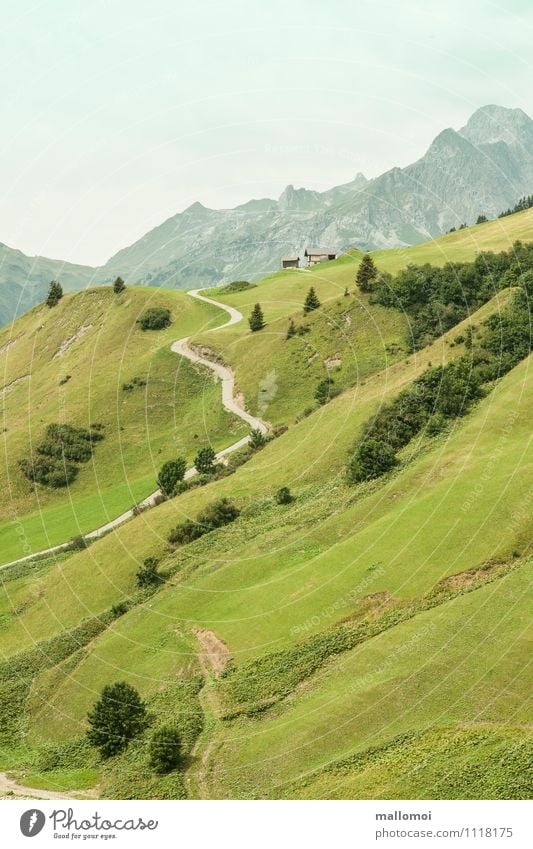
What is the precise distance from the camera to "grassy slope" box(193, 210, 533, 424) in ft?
388

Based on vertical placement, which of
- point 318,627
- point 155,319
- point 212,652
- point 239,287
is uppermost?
point 239,287

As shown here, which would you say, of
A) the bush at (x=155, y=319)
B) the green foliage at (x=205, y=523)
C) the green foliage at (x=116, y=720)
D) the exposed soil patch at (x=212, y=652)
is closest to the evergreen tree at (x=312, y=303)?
the bush at (x=155, y=319)

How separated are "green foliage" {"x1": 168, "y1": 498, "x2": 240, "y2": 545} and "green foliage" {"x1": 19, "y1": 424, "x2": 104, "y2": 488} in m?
48.7

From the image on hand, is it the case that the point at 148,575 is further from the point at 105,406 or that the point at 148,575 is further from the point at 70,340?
the point at 70,340

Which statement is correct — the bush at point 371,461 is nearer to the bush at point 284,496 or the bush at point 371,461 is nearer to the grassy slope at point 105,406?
the bush at point 284,496

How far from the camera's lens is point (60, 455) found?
120 metres

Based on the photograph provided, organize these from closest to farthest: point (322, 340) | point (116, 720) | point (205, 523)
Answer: point (116, 720) → point (205, 523) → point (322, 340)

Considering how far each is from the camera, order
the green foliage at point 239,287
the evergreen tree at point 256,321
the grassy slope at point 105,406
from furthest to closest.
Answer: the green foliage at point 239,287 → the evergreen tree at point 256,321 → the grassy slope at point 105,406

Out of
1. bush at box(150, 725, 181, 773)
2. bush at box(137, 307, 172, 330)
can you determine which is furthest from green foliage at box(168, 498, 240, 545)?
bush at box(137, 307, 172, 330)

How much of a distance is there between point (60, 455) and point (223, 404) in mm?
29003

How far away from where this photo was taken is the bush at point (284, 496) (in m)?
71.5

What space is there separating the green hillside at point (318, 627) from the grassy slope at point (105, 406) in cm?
2195

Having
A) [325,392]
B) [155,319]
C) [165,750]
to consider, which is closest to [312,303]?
[325,392]

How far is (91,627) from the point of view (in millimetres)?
62281
